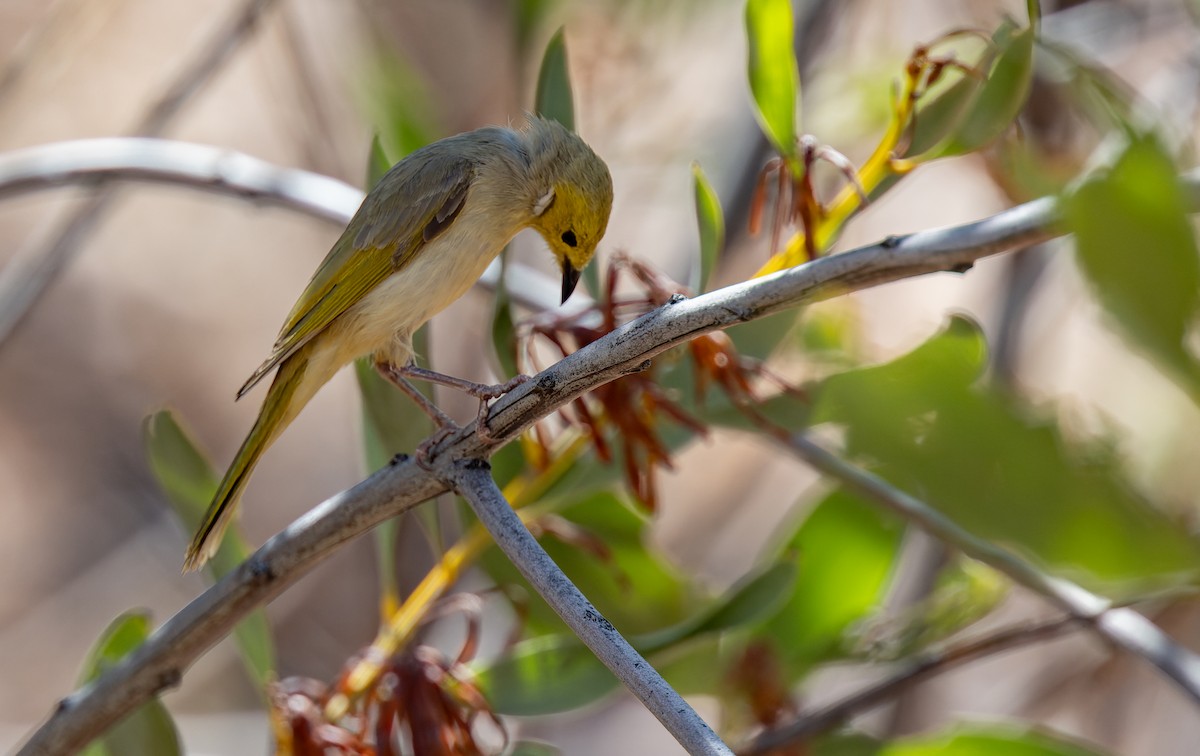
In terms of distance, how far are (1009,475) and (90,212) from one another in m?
2.48

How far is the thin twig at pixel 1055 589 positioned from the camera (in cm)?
156

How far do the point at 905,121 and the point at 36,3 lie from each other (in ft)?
15.8

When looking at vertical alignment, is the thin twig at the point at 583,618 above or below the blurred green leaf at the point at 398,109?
below

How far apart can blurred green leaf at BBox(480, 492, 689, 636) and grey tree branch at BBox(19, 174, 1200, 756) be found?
65cm

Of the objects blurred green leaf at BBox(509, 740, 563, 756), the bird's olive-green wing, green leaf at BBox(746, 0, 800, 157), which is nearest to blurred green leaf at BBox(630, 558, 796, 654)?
blurred green leaf at BBox(509, 740, 563, 756)

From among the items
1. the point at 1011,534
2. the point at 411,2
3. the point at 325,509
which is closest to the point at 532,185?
Answer: the point at 325,509

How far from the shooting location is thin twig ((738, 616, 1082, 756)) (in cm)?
175

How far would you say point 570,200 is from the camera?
2.06 meters

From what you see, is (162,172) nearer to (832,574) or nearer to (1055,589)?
(832,574)

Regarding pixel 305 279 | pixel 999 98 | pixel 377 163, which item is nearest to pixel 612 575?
pixel 377 163

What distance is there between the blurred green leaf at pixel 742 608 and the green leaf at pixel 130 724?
69cm

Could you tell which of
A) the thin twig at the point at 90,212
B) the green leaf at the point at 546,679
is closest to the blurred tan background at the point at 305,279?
the thin twig at the point at 90,212

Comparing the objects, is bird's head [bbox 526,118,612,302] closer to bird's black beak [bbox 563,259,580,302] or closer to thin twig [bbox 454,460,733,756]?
bird's black beak [bbox 563,259,580,302]

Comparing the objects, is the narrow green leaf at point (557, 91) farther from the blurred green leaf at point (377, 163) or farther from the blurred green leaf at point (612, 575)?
the blurred green leaf at point (612, 575)
